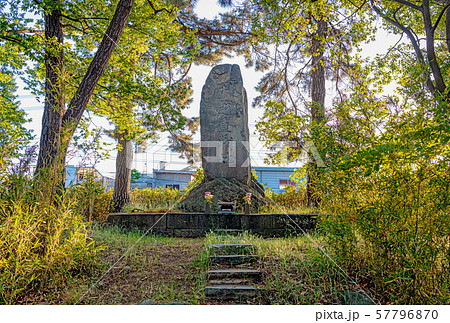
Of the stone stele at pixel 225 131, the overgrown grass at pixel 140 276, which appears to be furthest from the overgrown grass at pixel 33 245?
the stone stele at pixel 225 131

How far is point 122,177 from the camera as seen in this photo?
9.19m

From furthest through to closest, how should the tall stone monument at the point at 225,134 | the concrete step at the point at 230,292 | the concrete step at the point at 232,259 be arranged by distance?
the tall stone monument at the point at 225,134
the concrete step at the point at 232,259
the concrete step at the point at 230,292

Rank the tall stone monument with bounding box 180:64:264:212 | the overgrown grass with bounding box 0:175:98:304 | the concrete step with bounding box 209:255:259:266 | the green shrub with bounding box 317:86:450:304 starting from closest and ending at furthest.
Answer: the green shrub with bounding box 317:86:450:304 → the overgrown grass with bounding box 0:175:98:304 → the concrete step with bounding box 209:255:259:266 → the tall stone monument with bounding box 180:64:264:212

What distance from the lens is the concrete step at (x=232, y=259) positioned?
11.8ft

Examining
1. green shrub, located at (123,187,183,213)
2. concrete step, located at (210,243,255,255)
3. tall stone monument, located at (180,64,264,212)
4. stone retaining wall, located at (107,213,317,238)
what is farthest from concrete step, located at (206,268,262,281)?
green shrub, located at (123,187,183,213)

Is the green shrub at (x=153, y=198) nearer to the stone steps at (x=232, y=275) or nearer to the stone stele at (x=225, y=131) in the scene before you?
the stone stele at (x=225, y=131)

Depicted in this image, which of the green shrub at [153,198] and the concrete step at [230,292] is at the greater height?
the green shrub at [153,198]

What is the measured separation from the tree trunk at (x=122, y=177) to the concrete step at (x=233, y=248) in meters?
5.80

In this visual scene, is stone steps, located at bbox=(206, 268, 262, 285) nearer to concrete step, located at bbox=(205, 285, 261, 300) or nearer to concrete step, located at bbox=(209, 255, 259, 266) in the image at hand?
concrete step, located at bbox=(205, 285, 261, 300)

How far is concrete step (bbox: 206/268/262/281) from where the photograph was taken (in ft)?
10.6

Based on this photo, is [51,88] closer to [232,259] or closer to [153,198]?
[232,259]

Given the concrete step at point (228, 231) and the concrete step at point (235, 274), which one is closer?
the concrete step at point (235, 274)

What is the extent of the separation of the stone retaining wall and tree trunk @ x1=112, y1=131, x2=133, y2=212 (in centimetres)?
305

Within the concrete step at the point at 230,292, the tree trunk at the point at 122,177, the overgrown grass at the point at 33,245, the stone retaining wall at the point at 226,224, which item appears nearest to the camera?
the overgrown grass at the point at 33,245
